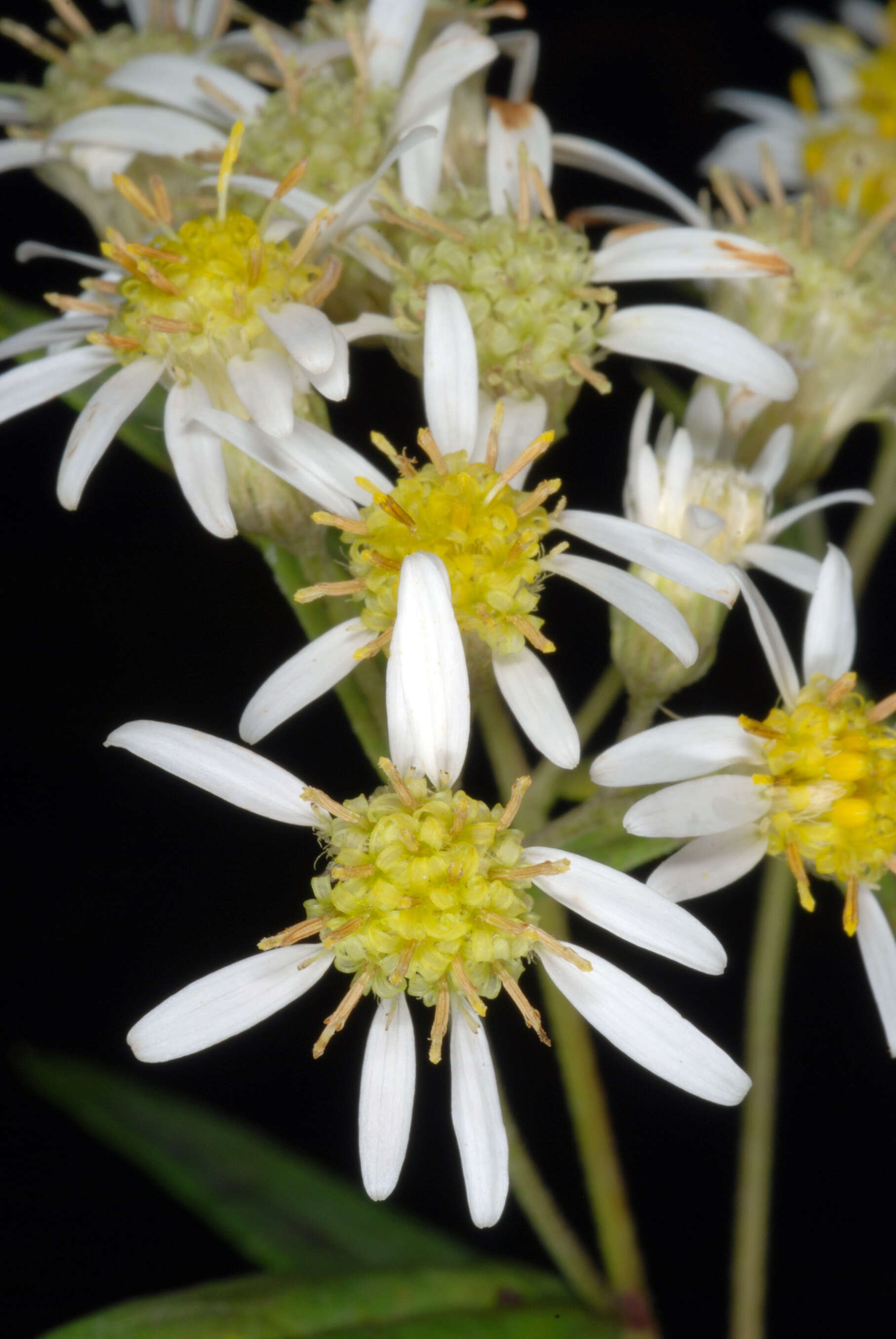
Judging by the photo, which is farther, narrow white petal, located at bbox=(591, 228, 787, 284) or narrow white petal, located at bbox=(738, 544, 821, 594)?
narrow white petal, located at bbox=(591, 228, 787, 284)

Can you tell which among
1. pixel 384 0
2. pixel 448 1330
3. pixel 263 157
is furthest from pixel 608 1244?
pixel 384 0

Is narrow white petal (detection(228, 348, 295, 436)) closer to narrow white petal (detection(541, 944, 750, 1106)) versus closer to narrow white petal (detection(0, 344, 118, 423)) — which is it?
narrow white petal (detection(0, 344, 118, 423))

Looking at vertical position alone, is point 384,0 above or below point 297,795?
above

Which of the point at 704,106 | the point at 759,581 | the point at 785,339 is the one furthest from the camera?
the point at 704,106

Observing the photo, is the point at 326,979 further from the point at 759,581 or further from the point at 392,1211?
the point at 759,581

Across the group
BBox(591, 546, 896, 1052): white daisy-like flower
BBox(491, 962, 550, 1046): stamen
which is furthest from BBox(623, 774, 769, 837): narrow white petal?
BBox(491, 962, 550, 1046): stamen

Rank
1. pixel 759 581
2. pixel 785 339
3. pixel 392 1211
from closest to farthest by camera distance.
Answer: pixel 785 339 → pixel 392 1211 → pixel 759 581
